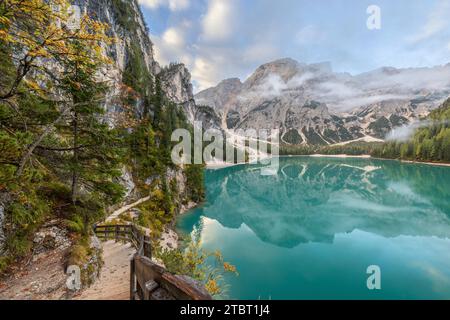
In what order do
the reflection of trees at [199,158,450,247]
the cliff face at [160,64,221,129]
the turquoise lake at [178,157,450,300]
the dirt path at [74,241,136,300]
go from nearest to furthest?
the dirt path at [74,241,136,300]
the turquoise lake at [178,157,450,300]
the reflection of trees at [199,158,450,247]
the cliff face at [160,64,221,129]

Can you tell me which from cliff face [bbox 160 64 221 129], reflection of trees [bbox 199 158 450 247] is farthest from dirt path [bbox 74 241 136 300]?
cliff face [bbox 160 64 221 129]

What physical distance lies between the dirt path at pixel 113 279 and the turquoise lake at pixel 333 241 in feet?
27.9

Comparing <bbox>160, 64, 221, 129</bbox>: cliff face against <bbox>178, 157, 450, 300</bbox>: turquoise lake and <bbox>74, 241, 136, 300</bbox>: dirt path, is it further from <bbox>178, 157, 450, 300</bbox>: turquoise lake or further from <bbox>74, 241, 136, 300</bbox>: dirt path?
<bbox>74, 241, 136, 300</bbox>: dirt path

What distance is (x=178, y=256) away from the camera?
12789mm

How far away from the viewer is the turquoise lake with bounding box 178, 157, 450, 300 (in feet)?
54.0

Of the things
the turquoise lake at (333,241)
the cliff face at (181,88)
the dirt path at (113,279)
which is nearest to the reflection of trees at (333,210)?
the turquoise lake at (333,241)

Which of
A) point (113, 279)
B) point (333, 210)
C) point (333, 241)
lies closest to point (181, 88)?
point (333, 210)

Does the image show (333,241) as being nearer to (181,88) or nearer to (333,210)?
(333,210)

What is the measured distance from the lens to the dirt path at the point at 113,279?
676 centimetres

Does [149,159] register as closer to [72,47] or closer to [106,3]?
[72,47]

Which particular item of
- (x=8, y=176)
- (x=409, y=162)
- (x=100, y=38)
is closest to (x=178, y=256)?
(x=8, y=176)

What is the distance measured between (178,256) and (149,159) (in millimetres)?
23024

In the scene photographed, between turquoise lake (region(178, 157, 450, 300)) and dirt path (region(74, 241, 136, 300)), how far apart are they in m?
8.51

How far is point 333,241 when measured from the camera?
25.9m
